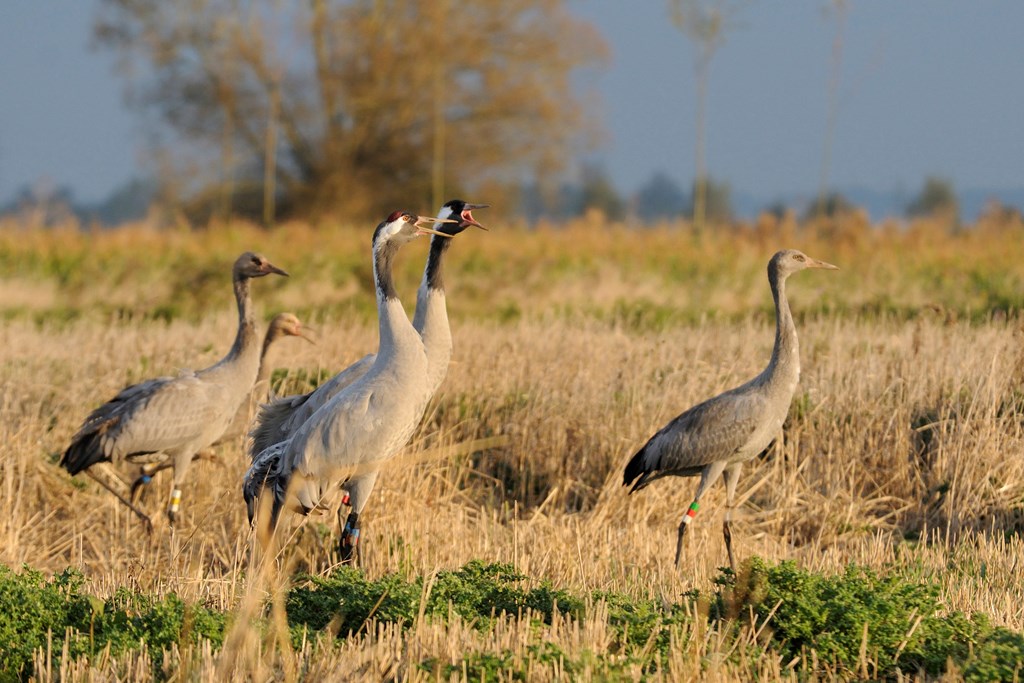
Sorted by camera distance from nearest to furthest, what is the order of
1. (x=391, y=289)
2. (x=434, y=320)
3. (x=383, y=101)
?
(x=391, y=289), (x=434, y=320), (x=383, y=101)

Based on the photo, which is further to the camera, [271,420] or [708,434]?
[271,420]

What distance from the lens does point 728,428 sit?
736 centimetres

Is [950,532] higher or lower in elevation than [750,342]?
lower

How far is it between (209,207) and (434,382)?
2906cm

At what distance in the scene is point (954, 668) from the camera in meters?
4.51

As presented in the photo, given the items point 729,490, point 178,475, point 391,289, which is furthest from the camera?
point 178,475

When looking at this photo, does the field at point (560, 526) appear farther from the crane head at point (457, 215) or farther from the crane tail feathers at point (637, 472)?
the crane head at point (457, 215)

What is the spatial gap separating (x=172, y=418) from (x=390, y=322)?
2287 millimetres

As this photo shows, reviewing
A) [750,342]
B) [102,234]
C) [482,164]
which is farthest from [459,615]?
[482,164]

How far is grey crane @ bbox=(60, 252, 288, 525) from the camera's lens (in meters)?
7.93

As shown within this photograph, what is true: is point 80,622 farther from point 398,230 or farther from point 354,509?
point 398,230

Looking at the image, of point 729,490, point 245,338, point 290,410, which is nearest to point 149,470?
point 245,338

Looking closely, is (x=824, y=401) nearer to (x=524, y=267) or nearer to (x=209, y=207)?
(x=524, y=267)

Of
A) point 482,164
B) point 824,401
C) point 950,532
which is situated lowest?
point 950,532
